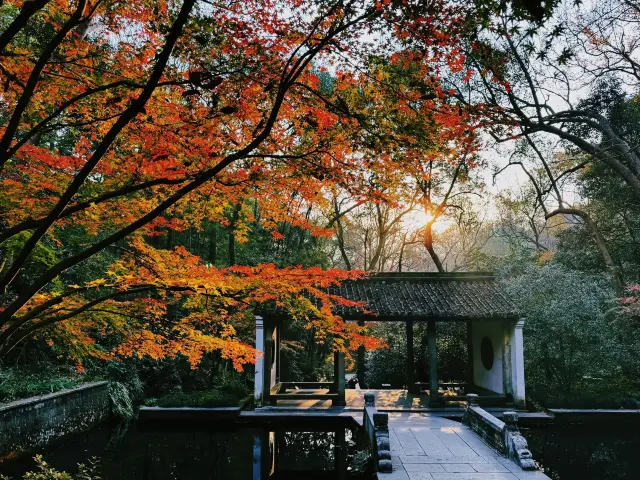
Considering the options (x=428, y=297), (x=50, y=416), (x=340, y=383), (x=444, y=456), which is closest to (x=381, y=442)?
(x=444, y=456)

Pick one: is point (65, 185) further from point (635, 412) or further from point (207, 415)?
point (635, 412)

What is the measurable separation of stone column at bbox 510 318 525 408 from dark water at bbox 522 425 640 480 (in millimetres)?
1026

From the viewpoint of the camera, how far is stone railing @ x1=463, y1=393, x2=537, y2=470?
286 inches

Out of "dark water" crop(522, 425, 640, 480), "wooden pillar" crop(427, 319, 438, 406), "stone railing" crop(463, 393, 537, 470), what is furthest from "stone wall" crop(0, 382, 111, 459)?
"dark water" crop(522, 425, 640, 480)

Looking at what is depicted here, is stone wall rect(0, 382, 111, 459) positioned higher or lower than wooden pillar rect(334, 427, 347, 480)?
higher

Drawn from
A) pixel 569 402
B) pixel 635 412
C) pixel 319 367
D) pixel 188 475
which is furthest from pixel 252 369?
pixel 635 412

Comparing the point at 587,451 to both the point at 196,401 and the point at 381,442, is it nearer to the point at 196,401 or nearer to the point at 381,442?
the point at 381,442

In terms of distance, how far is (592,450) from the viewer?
10.5 meters

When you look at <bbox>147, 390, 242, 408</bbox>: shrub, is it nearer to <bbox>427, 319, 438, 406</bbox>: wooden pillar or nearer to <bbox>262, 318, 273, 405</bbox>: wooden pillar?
<bbox>262, 318, 273, 405</bbox>: wooden pillar

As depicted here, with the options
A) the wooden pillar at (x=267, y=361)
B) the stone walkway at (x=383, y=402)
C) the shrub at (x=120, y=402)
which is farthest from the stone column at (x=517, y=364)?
the shrub at (x=120, y=402)

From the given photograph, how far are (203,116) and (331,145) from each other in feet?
5.17

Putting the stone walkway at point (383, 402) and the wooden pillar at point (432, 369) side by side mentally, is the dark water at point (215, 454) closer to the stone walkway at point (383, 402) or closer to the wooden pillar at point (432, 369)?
the stone walkway at point (383, 402)

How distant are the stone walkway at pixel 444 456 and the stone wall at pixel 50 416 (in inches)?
295

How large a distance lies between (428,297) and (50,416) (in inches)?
416
